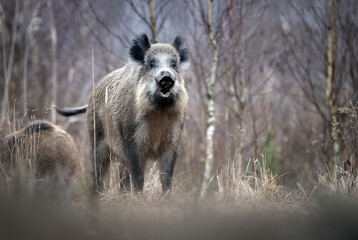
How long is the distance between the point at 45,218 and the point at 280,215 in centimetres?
210

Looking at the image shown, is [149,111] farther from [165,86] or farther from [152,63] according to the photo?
[152,63]

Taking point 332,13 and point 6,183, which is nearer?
point 6,183

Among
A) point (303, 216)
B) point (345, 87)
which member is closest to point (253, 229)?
point (303, 216)

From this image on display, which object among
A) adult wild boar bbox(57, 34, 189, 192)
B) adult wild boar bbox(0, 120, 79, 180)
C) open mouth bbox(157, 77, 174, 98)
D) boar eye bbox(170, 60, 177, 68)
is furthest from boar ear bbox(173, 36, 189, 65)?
adult wild boar bbox(0, 120, 79, 180)

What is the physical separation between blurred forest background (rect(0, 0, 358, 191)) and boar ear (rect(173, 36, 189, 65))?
1.59 meters

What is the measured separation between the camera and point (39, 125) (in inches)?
238

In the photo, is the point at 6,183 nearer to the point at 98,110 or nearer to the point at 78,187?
the point at 78,187

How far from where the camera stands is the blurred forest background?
26.0ft

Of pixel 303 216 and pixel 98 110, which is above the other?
pixel 98 110

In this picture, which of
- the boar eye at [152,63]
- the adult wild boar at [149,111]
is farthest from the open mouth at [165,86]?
the boar eye at [152,63]

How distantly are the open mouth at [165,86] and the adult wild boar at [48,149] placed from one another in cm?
145

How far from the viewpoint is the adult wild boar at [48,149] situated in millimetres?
5593

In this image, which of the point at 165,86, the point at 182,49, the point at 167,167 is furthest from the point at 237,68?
the point at 165,86

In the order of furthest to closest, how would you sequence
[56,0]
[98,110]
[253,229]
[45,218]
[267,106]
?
[56,0] < [267,106] < [98,110] < [253,229] < [45,218]
